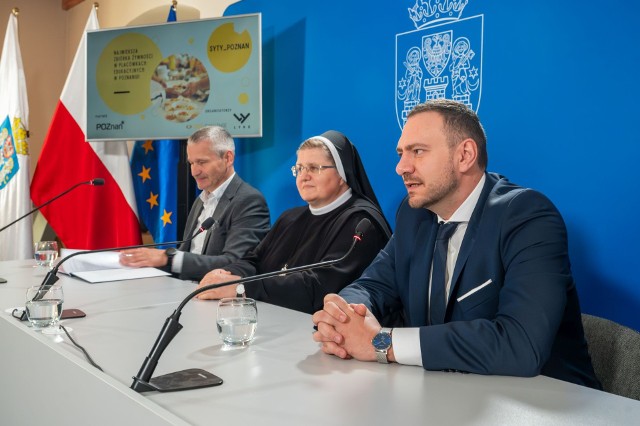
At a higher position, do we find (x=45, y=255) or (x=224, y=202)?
(x=224, y=202)

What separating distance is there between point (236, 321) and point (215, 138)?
7.99 feet

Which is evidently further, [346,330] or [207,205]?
[207,205]

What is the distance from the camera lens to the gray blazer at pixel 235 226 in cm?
368

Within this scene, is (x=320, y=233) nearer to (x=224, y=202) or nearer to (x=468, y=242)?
(x=224, y=202)

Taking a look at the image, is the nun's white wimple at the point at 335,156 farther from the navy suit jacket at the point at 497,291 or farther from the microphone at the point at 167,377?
the microphone at the point at 167,377

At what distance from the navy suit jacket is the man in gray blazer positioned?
4.67ft

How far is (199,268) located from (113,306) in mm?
1157

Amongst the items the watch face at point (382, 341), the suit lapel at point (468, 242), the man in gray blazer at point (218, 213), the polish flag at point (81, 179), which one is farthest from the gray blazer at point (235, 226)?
the watch face at point (382, 341)

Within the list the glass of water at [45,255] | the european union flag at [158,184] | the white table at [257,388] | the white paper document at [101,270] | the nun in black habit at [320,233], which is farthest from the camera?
the european union flag at [158,184]

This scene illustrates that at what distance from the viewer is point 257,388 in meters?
1.39

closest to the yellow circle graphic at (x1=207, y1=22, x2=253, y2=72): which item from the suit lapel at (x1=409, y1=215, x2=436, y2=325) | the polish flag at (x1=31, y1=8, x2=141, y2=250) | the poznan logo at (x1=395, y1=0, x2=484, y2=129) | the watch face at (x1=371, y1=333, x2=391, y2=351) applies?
the poznan logo at (x1=395, y1=0, x2=484, y2=129)

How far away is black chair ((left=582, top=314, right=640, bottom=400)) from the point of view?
5.83ft

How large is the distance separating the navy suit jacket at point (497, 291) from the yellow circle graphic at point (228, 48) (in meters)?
2.29

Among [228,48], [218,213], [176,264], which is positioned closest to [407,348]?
[176,264]
